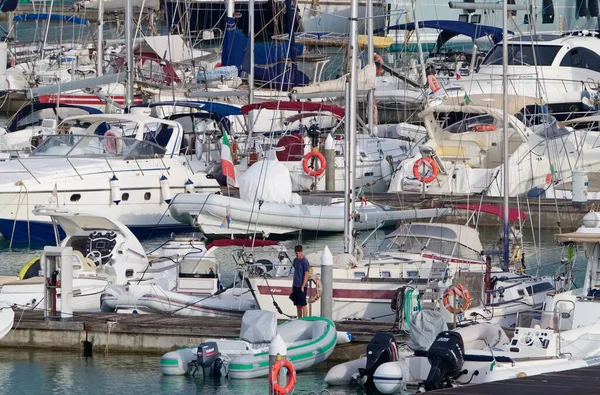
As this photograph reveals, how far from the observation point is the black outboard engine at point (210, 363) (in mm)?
18359

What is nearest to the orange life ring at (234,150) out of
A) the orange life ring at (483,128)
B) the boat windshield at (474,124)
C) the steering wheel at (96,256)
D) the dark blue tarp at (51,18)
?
the boat windshield at (474,124)

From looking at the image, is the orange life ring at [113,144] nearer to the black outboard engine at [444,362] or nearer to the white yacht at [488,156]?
the white yacht at [488,156]

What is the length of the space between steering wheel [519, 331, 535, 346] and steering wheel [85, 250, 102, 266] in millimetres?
8388

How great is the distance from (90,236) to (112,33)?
38224 mm

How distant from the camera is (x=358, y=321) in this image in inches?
800

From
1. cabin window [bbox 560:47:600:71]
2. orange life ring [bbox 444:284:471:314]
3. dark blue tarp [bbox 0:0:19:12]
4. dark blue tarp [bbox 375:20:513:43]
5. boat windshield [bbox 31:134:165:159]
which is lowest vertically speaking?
orange life ring [bbox 444:284:471:314]

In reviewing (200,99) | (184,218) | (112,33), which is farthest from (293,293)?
(112,33)

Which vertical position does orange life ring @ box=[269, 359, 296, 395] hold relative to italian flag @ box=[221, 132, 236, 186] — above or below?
below

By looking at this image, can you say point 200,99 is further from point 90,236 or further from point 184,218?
point 90,236

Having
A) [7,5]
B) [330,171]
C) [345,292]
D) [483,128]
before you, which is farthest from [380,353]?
[7,5]

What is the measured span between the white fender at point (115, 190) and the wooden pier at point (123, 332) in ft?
33.9

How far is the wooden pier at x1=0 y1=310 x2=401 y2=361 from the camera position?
1962 cm

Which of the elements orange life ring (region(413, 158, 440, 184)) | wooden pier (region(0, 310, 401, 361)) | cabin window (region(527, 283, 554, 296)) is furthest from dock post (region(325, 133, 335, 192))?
wooden pier (region(0, 310, 401, 361))

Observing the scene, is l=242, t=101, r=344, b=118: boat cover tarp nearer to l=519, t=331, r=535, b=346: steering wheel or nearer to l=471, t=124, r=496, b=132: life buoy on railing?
l=471, t=124, r=496, b=132: life buoy on railing
